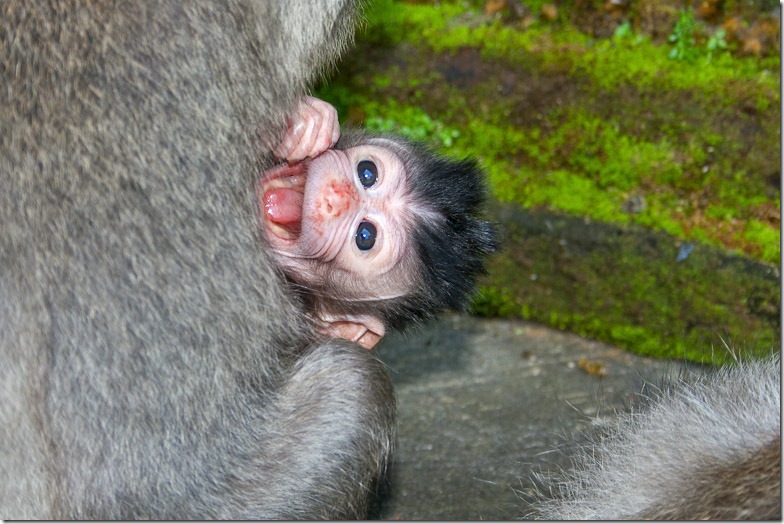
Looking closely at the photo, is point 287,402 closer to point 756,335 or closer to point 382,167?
point 382,167

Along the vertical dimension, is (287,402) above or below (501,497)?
above

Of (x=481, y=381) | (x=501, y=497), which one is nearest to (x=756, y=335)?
(x=481, y=381)

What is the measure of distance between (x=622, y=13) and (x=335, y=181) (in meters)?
2.36

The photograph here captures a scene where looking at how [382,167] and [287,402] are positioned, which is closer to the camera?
[287,402]

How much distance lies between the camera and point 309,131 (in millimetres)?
3225

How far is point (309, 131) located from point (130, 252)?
0.89m

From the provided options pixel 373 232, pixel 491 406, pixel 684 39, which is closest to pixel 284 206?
pixel 373 232

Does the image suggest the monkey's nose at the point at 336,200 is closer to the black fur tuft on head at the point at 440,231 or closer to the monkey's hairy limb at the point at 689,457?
the black fur tuft on head at the point at 440,231

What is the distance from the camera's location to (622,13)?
505 cm

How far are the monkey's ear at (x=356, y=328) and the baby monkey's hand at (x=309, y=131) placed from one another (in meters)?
0.66

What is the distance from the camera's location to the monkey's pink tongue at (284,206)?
3.45 meters

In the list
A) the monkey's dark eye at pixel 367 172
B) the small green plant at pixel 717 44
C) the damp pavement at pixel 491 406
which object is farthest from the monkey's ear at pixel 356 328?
the small green plant at pixel 717 44

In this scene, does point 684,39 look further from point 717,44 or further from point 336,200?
point 336,200

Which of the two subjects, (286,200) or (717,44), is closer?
(286,200)
